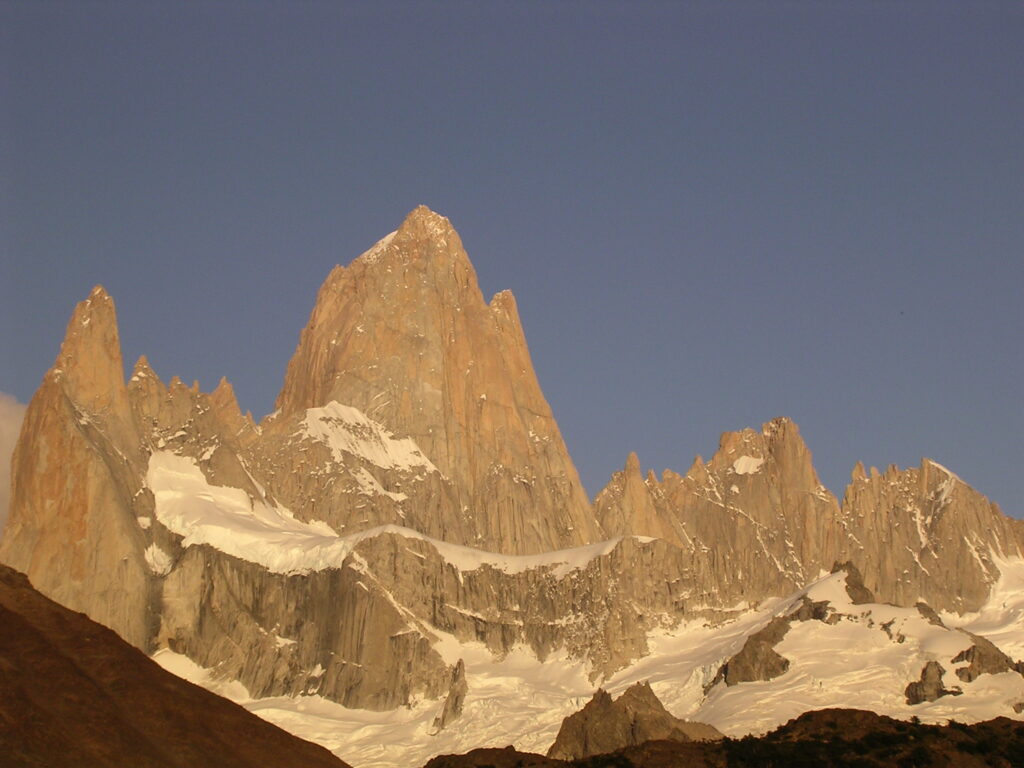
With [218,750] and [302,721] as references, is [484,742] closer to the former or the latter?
[302,721]

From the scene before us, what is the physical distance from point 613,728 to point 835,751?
3050 inches

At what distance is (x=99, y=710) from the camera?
6994 cm

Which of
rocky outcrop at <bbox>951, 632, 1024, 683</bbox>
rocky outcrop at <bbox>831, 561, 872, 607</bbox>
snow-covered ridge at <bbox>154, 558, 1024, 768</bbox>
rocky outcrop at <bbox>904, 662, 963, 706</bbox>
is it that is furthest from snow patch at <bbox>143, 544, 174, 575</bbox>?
rocky outcrop at <bbox>951, 632, 1024, 683</bbox>

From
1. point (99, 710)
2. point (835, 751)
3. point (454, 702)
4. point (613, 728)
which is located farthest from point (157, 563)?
point (835, 751)

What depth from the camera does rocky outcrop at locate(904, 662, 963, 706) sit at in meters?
168

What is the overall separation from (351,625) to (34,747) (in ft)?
425

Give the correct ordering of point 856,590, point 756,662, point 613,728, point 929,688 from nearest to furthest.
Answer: point 613,728 → point 929,688 → point 756,662 → point 856,590

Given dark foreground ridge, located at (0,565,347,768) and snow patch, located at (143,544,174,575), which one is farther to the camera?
snow patch, located at (143,544,174,575)

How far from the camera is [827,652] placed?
589ft

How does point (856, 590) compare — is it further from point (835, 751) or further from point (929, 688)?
point (835, 751)

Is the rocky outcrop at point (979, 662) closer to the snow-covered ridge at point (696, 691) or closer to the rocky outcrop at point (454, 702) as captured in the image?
the snow-covered ridge at point (696, 691)

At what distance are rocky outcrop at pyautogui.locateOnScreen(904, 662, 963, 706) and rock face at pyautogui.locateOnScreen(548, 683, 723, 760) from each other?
72.5ft

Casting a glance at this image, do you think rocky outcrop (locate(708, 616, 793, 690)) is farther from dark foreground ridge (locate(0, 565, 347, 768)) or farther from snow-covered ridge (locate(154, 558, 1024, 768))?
dark foreground ridge (locate(0, 565, 347, 768))

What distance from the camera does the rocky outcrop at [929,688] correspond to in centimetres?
16750
